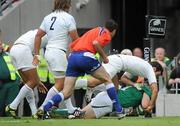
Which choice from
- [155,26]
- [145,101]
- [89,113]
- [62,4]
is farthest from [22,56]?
[155,26]

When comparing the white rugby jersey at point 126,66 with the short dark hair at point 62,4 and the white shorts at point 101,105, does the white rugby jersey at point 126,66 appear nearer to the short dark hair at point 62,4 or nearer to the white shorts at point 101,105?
the white shorts at point 101,105

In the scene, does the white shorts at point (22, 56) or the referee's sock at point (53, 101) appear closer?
the referee's sock at point (53, 101)

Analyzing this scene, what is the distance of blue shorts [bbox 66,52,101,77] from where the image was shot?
47.2ft

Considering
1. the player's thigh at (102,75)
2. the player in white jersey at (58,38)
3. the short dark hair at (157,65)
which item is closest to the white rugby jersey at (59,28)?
the player in white jersey at (58,38)

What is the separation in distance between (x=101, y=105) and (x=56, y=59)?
4.15ft

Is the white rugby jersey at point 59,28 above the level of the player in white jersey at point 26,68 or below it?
above

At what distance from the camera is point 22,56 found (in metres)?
15.9

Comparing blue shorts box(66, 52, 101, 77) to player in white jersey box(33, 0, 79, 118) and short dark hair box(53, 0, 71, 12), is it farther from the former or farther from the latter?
short dark hair box(53, 0, 71, 12)

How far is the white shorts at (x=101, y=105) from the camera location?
51.6 ft

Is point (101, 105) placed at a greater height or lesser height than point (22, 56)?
lesser

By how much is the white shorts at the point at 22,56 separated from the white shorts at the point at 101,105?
1.30 m

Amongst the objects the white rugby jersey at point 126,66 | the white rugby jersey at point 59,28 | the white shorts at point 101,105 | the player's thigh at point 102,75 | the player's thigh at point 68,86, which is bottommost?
the white shorts at point 101,105

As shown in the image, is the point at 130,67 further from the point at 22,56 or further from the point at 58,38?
the point at 22,56

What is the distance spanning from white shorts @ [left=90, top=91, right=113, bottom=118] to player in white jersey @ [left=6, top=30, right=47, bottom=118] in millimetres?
1095
